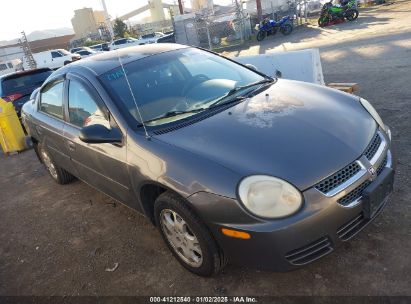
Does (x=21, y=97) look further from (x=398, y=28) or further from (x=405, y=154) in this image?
(x=398, y=28)

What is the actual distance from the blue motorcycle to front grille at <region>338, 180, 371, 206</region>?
60.7 ft

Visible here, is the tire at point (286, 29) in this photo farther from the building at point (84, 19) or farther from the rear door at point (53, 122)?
the building at point (84, 19)

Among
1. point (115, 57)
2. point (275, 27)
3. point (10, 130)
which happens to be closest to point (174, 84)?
point (115, 57)

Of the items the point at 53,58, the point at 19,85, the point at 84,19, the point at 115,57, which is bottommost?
the point at 53,58

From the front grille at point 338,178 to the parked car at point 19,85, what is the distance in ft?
24.3

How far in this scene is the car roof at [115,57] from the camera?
3.45 meters

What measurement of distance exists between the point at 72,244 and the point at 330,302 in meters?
2.50

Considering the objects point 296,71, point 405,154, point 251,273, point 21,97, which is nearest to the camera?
point 251,273

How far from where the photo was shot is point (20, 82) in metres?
8.11

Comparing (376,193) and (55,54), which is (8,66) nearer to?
(55,54)

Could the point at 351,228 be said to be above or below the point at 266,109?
below

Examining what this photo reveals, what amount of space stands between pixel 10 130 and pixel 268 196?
6.73m

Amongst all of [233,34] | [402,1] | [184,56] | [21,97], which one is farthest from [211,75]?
[402,1]

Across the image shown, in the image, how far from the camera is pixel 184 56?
3738 millimetres
